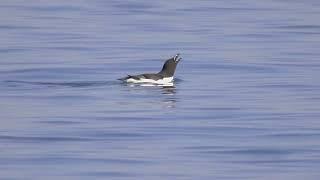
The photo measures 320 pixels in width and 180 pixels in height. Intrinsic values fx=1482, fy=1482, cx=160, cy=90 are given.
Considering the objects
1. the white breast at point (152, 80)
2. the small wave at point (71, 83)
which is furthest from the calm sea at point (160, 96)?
the white breast at point (152, 80)

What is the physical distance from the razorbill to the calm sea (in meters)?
0.28

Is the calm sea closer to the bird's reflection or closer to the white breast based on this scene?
the bird's reflection

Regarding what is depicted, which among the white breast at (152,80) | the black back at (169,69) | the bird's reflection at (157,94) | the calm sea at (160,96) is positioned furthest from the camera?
the black back at (169,69)

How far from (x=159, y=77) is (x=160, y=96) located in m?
2.27

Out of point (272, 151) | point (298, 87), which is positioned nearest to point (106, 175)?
point (272, 151)

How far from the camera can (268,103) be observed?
25953 mm

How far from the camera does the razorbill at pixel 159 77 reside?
2913cm

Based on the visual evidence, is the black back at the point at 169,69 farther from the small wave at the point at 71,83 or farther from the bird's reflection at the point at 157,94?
the small wave at the point at 71,83

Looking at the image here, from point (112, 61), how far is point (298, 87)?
7029mm

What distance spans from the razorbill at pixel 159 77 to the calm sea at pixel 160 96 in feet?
0.93

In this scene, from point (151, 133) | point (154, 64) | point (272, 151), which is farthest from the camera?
point (154, 64)

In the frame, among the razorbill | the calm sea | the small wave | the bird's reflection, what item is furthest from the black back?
the small wave

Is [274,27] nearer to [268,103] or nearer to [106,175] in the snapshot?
[268,103]

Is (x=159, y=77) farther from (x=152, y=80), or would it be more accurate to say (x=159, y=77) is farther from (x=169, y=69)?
(x=169, y=69)
